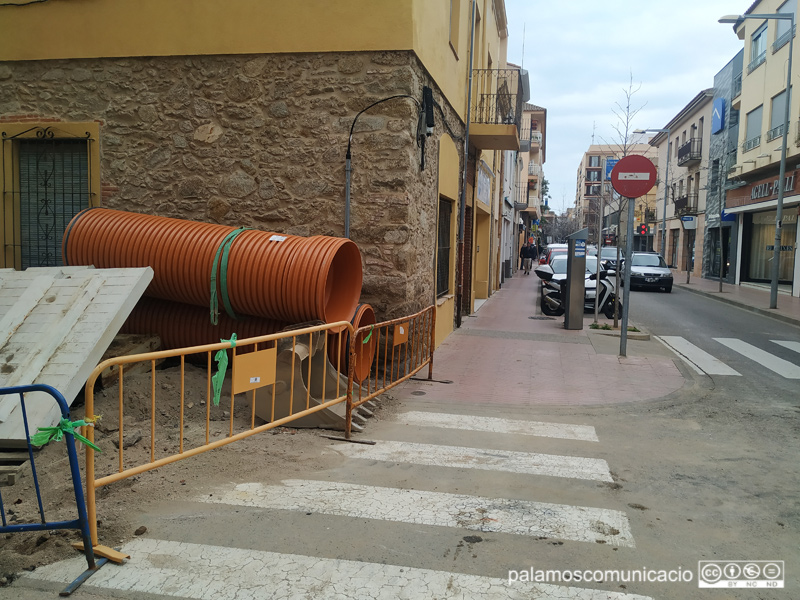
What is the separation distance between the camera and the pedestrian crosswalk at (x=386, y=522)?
305 cm

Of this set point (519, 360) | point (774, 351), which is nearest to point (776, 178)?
point (774, 351)

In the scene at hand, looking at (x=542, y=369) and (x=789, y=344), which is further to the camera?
(x=789, y=344)

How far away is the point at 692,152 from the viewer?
125 feet

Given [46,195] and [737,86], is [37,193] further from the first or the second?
[737,86]

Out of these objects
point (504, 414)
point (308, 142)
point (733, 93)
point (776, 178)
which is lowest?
point (504, 414)

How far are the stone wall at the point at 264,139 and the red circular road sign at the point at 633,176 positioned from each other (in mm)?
3082

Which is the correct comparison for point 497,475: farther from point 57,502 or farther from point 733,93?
point 733,93

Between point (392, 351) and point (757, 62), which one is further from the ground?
point (757, 62)

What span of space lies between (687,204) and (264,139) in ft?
122

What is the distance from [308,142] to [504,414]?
4.13 metres

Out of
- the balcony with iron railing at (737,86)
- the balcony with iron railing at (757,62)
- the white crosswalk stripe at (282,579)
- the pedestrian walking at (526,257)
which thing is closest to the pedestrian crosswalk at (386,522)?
the white crosswalk stripe at (282,579)

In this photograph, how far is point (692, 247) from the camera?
4100 centimetres

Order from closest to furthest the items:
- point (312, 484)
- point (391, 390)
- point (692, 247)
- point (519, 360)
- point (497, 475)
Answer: point (312, 484) → point (497, 475) → point (391, 390) → point (519, 360) → point (692, 247)

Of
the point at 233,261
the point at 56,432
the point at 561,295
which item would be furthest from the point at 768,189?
the point at 56,432
